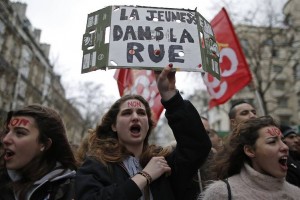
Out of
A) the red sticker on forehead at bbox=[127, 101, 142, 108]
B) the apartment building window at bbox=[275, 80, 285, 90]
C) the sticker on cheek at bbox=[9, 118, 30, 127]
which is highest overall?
the apartment building window at bbox=[275, 80, 285, 90]

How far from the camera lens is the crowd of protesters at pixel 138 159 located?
2322 millimetres

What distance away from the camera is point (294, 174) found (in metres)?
3.13

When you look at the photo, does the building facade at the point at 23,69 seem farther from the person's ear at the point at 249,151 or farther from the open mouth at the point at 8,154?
the person's ear at the point at 249,151

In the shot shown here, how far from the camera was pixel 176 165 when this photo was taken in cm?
246

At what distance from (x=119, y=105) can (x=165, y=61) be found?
62 cm

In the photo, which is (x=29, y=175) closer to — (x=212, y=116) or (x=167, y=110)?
(x=167, y=110)

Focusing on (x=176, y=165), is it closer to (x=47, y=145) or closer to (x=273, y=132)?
(x=273, y=132)

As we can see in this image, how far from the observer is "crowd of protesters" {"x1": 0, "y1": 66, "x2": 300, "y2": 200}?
2.32 m

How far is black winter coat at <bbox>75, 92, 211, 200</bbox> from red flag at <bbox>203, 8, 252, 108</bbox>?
3795mm

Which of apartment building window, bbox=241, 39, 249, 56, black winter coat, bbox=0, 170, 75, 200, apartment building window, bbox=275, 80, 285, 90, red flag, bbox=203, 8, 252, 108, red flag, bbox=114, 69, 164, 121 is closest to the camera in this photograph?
black winter coat, bbox=0, 170, 75, 200

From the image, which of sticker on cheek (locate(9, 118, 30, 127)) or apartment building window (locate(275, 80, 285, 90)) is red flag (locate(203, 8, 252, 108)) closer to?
sticker on cheek (locate(9, 118, 30, 127))

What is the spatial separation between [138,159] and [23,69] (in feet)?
71.2

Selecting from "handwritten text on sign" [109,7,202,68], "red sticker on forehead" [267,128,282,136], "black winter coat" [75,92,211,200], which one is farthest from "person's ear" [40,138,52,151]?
"red sticker on forehead" [267,128,282,136]

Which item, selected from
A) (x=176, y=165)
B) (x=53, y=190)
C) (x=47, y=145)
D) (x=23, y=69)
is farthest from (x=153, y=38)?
(x=23, y=69)
